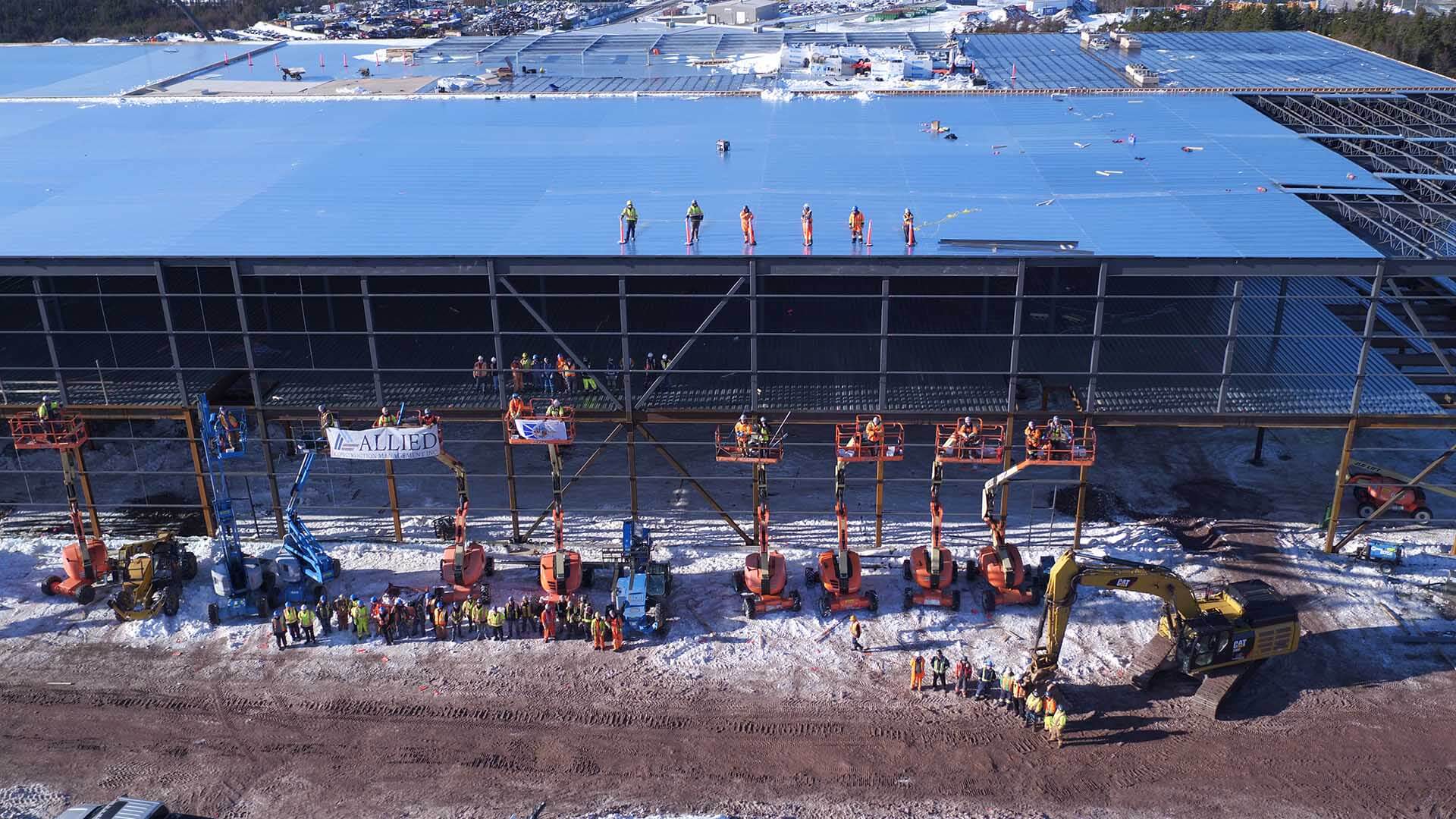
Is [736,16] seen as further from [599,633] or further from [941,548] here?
[599,633]

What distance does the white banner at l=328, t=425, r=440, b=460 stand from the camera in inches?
1319

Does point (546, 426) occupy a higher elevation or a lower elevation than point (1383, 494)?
higher

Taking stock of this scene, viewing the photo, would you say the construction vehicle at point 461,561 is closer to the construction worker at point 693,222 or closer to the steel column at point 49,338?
the construction worker at point 693,222

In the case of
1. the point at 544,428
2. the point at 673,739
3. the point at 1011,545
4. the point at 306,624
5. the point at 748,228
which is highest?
the point at 748,228

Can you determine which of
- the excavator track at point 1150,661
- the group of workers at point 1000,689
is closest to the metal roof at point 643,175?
the excavator track at point 1150,661

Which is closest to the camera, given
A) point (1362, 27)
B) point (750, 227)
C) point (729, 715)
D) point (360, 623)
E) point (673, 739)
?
point (673, 739)

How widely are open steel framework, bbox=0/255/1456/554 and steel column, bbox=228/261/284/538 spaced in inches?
3.4

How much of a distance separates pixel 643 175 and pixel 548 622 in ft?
62.2

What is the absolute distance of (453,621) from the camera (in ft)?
107

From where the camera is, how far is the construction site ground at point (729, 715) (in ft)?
87.2

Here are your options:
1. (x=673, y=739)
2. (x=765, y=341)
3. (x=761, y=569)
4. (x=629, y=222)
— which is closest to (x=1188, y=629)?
(x=761, y=569)

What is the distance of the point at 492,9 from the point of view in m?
142

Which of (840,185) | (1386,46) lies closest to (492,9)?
(1386,46)

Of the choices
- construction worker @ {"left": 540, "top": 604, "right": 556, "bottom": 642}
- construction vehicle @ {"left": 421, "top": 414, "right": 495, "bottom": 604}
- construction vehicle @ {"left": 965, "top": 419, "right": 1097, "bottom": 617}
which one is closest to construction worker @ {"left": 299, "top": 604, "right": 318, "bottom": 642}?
construction vehicle @ {"left": 421, "top": 414, "right": 495, "bottom": 604}
